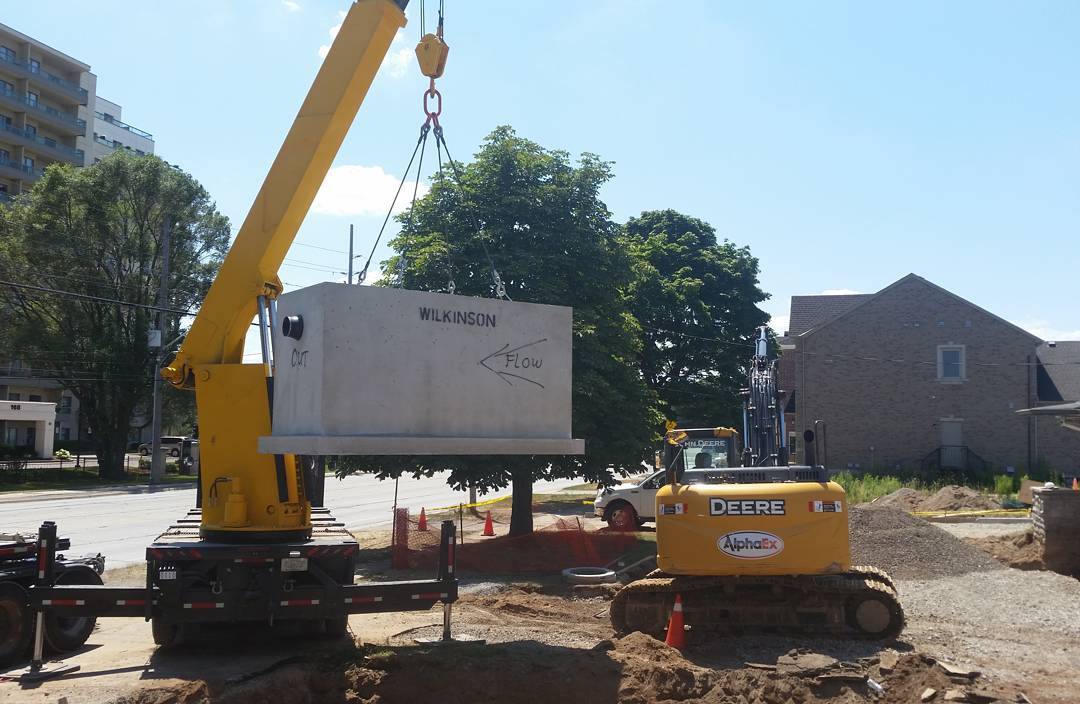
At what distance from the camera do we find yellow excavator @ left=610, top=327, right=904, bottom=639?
10.4 m

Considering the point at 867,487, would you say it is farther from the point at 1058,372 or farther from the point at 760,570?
the point at 760,570

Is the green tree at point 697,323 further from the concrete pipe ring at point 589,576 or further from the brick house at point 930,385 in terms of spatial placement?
the concrete pipe ring at point 589,576

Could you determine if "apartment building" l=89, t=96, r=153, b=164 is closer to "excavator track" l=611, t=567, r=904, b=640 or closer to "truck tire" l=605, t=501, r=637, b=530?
"truck tire" l=605, t=501, r=637, b=530

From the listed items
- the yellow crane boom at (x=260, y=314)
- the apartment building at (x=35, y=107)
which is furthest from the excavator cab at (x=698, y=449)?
the apartment building at (x=35, y=107)

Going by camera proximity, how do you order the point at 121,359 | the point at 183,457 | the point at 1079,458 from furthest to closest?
the point at 183,457 < the point at 121,359 < the point at 1079,458

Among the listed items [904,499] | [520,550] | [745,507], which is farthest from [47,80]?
[745,507]

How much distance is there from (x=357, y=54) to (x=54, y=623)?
6958 millimetres

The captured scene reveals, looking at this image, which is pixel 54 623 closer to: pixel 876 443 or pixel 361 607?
pixel 361 607

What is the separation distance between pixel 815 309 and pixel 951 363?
10625 mm

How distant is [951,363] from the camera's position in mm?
37781

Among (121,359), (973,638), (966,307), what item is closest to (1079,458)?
(966,307)

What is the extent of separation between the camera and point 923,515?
2550 cm

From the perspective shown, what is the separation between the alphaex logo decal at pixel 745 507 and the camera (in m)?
10.4

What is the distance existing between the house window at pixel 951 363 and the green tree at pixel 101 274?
38.0 m
